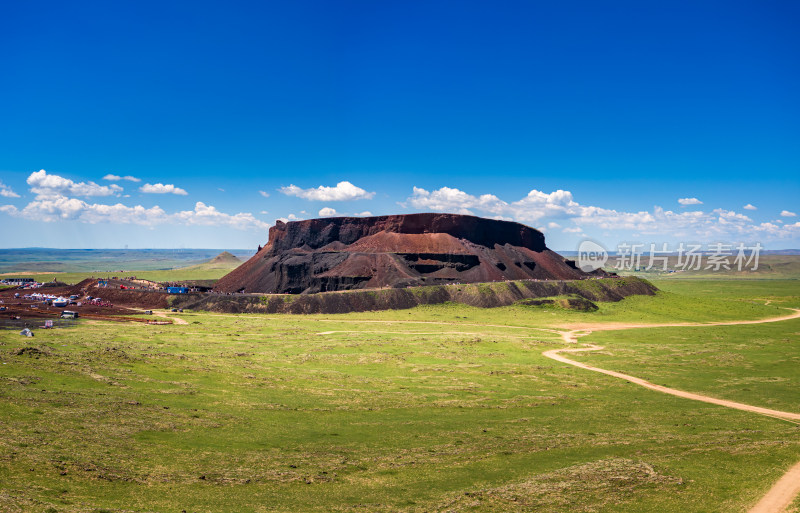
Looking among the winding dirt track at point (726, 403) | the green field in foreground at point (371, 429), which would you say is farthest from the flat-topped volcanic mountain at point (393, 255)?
the green field in foreground at point (371, 429)

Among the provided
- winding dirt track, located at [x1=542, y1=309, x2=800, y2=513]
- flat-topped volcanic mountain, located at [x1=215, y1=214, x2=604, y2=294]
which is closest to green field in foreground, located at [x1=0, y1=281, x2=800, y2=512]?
winding dirt track, located at [x1=542, y1=309, x2=800, y2=513]

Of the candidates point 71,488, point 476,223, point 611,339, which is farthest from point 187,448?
point 476,223

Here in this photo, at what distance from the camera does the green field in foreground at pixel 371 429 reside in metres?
22.9

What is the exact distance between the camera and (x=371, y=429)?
3456 centimetres

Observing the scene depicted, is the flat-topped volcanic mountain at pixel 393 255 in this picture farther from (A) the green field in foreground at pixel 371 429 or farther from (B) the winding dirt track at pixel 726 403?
(A) the green field in foreground at pixel 371 429

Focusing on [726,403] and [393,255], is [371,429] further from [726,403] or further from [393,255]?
[393,255]

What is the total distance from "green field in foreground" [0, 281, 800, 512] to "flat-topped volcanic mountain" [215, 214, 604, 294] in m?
73.1

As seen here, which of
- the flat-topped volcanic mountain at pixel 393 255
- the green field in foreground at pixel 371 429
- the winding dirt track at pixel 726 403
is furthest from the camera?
the flat-topped volcanic mountain at pixel 393 255

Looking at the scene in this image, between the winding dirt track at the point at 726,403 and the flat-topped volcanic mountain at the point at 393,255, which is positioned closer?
the winding dirt track at the point at 726,403

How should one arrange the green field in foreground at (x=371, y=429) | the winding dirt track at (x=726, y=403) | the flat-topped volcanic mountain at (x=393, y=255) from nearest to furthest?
the green field in foreground at (x=371, y=429)
the winding dirt track at (x=726, y=403)
the flat-topped volcanic mountain at (x=393, y=255)

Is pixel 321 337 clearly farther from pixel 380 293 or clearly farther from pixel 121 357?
pixel 380 293

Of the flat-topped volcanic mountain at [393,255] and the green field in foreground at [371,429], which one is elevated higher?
the flat-topped volcanic mountain at [393,255]

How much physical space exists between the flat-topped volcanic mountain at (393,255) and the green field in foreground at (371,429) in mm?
73086

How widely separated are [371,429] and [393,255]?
388 ft
